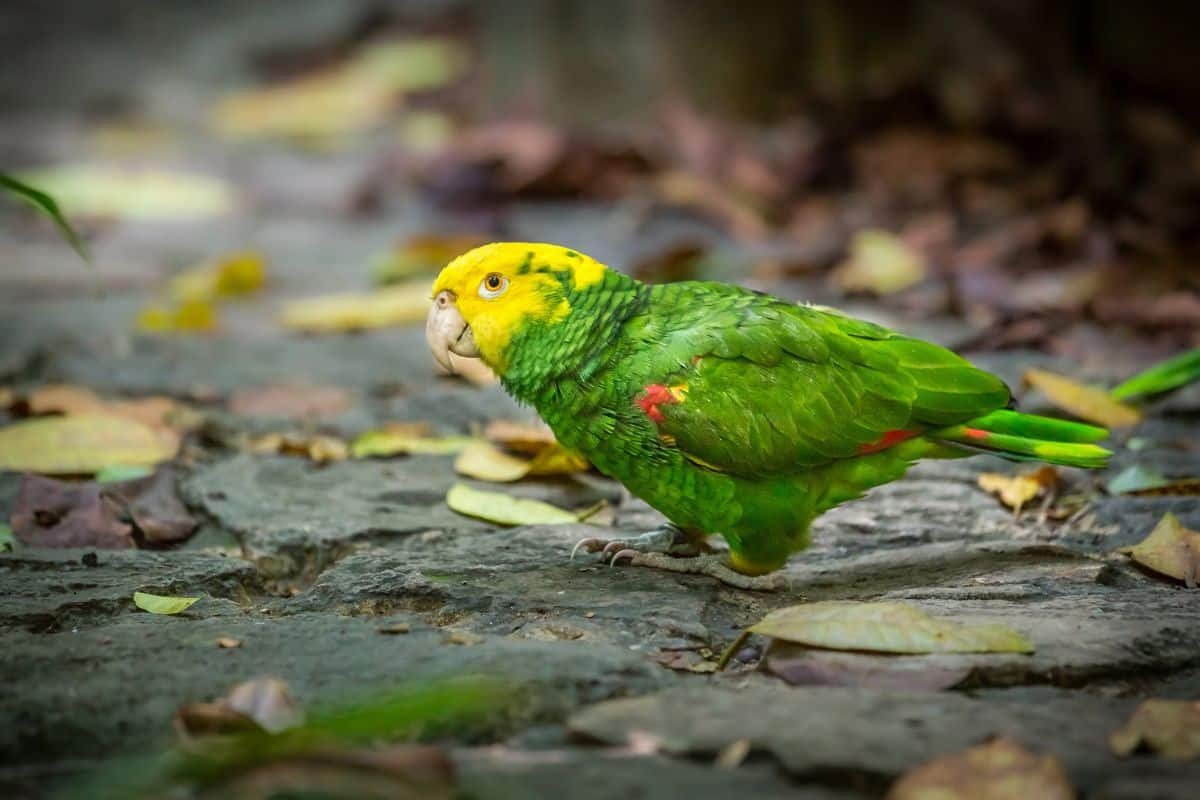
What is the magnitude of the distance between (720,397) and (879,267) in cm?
306

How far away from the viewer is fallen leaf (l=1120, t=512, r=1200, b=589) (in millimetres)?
2826

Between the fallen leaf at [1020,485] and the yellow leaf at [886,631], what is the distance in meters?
1.23

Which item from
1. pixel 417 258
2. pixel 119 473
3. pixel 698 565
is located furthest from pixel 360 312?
pixel 698 565

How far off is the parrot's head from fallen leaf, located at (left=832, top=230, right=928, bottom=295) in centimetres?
263

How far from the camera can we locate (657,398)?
284cm

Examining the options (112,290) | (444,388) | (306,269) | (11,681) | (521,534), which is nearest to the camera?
(11,681)

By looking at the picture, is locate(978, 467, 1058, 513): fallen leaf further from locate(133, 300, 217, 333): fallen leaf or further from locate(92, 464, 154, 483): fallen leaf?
locate(133, 300, 217, 333): fallen leaf

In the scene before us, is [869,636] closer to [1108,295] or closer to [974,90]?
[1108,295]

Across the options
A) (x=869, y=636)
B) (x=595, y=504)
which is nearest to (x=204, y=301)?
(x=595, y=504)

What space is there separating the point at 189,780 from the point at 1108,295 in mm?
4402

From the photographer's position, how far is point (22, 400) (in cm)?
→ 390

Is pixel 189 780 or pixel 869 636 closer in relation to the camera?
pixel 189 780

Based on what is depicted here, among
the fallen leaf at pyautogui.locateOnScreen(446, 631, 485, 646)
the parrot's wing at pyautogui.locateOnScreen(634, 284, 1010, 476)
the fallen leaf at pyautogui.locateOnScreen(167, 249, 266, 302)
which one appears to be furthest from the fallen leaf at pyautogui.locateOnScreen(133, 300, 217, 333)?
the fallen leaf at pyautogui.locateOnScreen(446, 631, 485, 646)

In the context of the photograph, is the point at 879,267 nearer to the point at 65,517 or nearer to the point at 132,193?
the point at 65,517
